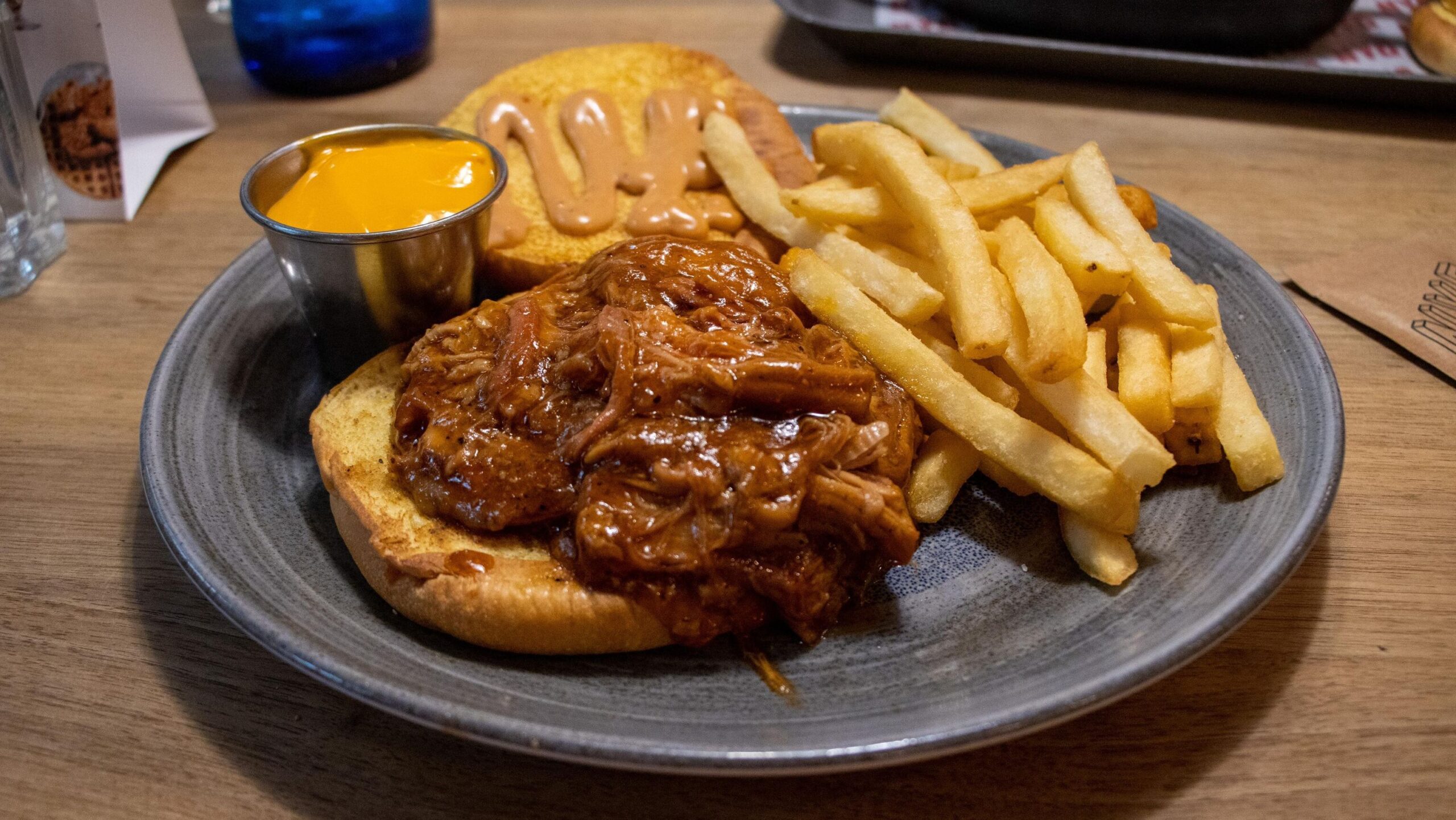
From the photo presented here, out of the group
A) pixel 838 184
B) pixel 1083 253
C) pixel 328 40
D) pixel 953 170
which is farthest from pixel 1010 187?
pixel 328 40

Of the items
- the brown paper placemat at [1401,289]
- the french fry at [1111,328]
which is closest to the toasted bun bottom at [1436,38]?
the brown paper placemat at [1401,289]

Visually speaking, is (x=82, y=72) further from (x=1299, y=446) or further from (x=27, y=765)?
(x=1299, y=446)

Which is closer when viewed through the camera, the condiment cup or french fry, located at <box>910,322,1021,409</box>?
french fry, located at <box>910,322,1021,409</box>

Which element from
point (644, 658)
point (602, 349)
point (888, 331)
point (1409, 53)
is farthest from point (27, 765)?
point (1409, 53)

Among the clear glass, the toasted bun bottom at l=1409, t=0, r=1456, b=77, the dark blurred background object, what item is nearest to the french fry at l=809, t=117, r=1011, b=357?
the dark blurred background object

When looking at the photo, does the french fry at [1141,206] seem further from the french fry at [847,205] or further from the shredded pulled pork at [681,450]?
the shredded pulled pork at [681,450]

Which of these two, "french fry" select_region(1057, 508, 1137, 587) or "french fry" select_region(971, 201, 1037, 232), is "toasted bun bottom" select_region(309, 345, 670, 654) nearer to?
"french fry" select_region(1057, 508, 1137, 587)

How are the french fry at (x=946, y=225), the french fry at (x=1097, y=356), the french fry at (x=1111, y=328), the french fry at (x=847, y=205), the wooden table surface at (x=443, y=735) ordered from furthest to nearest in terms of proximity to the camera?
the french fry at (x=847, y=205)
the french fry at (x=1111, y=328)
the french fry at (x=1097, y=356)
the french fry at (x=946, y=225)
the wooden table surface at (x=443, y=735)
